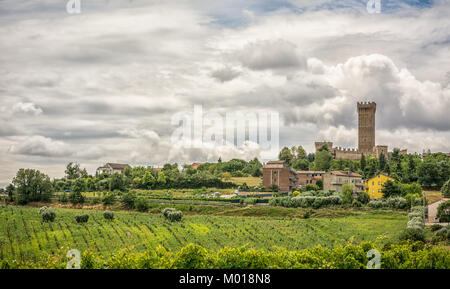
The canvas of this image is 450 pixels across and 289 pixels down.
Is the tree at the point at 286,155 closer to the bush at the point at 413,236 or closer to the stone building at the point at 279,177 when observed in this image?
the stone building at the point at 279,177

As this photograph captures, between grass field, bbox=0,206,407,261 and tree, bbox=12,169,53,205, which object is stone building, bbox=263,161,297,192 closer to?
grass field, bbox=0,206,407,261

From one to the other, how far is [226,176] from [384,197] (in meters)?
39.4

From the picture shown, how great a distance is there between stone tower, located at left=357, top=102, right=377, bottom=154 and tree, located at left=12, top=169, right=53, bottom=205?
96740 mm

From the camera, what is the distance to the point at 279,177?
7875 centimetres

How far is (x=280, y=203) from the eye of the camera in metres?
60.5

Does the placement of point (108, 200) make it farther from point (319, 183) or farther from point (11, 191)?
point (319, 183)

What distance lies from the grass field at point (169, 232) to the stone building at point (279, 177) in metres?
27.3

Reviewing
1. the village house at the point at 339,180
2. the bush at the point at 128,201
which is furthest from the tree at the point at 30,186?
the village house at the point at 339,180

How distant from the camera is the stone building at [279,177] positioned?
78.2 m

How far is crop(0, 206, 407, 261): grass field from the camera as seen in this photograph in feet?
110

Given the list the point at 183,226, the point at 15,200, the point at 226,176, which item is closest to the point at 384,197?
the point at 183,226

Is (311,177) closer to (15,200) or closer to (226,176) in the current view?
(226,176)

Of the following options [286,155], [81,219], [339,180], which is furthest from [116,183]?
[286,155]

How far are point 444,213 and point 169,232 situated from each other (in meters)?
25.6
